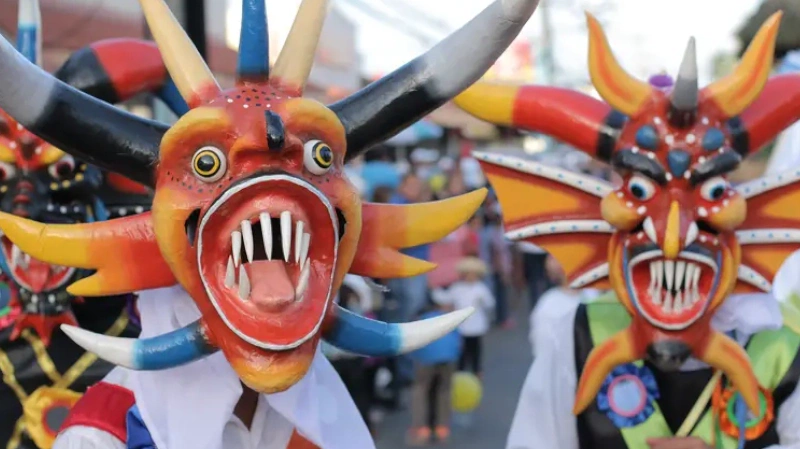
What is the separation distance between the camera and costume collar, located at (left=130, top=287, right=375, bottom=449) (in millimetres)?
1790

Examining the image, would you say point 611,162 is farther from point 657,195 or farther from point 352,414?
point 352,414

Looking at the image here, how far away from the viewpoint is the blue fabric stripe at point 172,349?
1702 mm

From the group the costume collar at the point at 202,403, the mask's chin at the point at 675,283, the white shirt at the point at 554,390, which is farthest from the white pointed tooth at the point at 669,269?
the costume collar at the point at 202,403

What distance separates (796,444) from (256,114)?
150 cm

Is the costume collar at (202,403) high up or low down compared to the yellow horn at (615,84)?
down

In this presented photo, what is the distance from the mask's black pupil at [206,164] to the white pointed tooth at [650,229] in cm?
106

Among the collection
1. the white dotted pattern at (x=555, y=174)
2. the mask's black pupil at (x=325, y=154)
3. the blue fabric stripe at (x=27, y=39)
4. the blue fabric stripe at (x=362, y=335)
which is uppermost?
the blue fabric stripe at (x=27, y=39)

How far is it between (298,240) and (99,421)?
1.95 feet

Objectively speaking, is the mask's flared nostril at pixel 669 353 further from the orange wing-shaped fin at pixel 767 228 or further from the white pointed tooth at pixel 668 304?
the orange wing-shaped fin at pixel 767 228

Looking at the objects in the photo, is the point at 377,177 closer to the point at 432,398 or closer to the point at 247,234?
the point at 432,398

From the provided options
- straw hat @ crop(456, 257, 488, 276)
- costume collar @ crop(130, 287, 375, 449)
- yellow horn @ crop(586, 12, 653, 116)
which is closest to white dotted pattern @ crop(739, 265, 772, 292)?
yellow horn @ crop(586, 12, 653, 116)

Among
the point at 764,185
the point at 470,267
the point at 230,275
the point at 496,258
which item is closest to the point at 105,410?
the point at 230,275

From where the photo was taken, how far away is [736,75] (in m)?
2.31

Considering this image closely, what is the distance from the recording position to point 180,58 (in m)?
1.80
